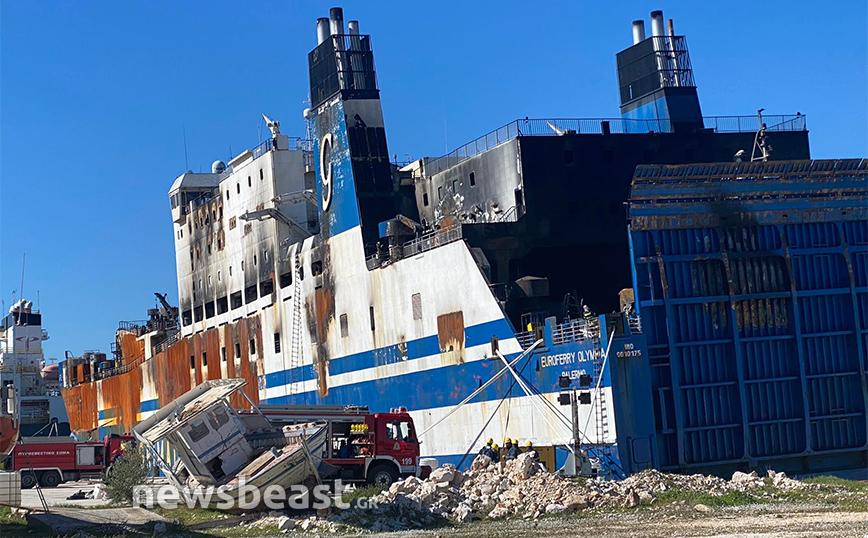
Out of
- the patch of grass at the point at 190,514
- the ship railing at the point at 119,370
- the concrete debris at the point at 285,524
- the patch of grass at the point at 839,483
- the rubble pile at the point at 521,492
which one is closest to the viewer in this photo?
the concrete debris at the point at 285,524

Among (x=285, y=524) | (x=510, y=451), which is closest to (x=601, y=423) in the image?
(x=510, y=451)

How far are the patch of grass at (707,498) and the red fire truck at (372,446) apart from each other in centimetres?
680

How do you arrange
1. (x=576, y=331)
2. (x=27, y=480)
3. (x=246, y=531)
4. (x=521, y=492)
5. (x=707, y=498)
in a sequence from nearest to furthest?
(x=246, y=531), (x=707, y=498), (x=521, y=492), (x=576, y=331), (x=27, y=480)

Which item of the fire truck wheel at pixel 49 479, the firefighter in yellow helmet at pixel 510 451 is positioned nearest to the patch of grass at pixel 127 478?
the firefighter in yellow helmet at pixel 510 451

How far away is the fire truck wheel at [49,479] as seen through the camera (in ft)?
131

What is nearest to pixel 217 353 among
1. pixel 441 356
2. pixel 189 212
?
pixel 189 212

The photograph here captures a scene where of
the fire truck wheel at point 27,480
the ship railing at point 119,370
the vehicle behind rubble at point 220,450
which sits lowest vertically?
the fire truck wheel at point 27,480

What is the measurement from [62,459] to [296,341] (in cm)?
954

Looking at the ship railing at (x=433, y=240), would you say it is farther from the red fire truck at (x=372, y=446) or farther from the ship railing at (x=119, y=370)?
the ship railing at (x=119, y=370)

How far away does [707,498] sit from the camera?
21688mm

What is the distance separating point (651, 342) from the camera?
1036 inches

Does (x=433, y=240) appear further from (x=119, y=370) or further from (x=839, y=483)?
(x=119, y=370)

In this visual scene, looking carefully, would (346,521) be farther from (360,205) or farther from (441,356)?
(360,205)

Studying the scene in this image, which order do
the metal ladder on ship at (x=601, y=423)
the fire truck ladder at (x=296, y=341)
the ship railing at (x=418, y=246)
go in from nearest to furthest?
1. the metal ladder on ship at (x=601, y=423)
2. the ship railing at (x=418, y=246)
3. the fire truck ladder at (x=296, y=341)
